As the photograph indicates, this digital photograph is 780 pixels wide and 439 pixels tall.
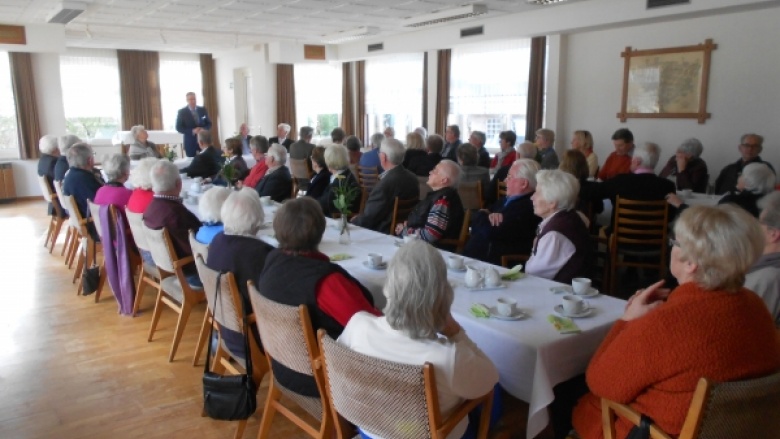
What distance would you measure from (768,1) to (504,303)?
5.48 metres

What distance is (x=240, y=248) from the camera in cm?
266

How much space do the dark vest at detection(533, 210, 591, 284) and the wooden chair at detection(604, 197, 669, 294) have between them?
1856 millimetres

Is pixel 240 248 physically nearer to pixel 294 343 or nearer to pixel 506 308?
pixel 294 343

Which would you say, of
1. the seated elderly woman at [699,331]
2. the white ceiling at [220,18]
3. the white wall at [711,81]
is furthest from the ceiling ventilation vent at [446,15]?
the seated elderly woman at [699,331]

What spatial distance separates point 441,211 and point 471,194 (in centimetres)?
206

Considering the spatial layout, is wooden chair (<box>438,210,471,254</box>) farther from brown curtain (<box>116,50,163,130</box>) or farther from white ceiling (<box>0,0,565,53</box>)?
brown curtain (<box>116,50,163,130</box>)

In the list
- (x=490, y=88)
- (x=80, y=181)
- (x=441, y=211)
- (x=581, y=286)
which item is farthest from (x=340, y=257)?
(x=490, y=88)

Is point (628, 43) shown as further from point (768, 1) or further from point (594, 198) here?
point (594, 198)

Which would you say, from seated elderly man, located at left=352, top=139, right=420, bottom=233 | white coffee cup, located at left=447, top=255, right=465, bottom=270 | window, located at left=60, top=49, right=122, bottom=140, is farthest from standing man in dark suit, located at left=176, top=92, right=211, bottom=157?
white coffee cup, located at left=447, top=255, right=465, bottom=270

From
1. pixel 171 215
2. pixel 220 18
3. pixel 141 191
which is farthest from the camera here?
pixel 220 18

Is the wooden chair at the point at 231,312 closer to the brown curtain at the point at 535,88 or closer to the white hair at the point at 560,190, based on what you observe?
the white hair at the point at 560,190

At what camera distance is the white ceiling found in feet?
24.3

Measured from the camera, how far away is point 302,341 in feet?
6.60

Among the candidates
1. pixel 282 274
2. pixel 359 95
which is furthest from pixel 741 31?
pixel 359 95
